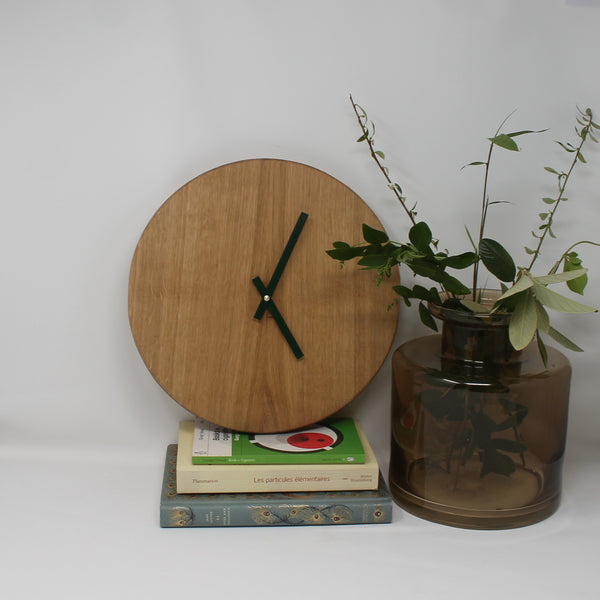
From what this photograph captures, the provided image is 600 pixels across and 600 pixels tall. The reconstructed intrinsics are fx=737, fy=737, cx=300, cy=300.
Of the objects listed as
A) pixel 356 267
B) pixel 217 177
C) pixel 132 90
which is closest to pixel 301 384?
pixel 356 267

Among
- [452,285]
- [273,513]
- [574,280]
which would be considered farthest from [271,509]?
[574,280]

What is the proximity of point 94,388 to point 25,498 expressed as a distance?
7.8 inches

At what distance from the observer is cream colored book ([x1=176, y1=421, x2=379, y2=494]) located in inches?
38.8

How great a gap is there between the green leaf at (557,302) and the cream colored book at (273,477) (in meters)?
0.33

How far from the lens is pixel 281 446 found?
1051 millimetres

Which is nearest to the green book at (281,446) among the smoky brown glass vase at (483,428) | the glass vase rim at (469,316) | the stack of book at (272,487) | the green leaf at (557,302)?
the stack of book at (272,487)

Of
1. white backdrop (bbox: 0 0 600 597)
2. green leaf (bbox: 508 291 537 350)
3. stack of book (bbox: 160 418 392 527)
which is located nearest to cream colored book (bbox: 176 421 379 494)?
stack of book (bbox: 160 418 392 527)

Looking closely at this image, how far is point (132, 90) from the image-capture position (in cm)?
107

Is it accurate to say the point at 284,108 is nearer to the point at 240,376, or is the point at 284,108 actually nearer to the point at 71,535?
the point at 240,376

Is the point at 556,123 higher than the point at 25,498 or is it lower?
higher

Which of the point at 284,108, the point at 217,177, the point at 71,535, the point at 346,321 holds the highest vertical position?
the point at 284,108

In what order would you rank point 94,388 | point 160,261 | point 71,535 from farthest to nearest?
1. point 94,388
2. point 160,261
3. point 71,535

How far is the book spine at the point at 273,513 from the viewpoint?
96 cm

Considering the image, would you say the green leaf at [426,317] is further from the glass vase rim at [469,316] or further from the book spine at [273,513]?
the book spine at [273,513]
